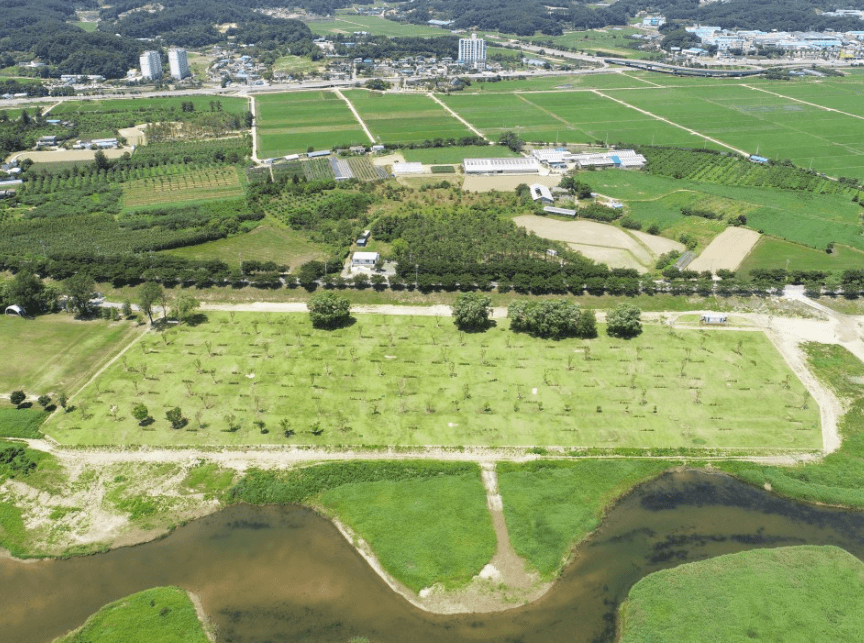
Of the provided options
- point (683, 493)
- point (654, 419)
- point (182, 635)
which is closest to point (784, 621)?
point (683, 493)

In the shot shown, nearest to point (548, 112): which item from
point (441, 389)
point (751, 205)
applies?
point (751, 205)

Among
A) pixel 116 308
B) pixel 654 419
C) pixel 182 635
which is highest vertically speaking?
pixel 116 308

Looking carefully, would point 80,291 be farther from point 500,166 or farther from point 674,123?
point 674,123

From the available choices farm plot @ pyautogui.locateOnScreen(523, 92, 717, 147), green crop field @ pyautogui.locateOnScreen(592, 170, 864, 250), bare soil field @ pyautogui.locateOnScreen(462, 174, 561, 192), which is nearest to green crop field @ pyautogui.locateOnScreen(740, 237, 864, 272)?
green crop field @ pyautogui.locateOnScreen(592, 170, 864, 250)

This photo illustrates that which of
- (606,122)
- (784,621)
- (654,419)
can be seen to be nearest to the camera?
(784,621)

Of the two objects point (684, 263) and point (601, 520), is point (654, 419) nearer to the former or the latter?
point (601, 520)

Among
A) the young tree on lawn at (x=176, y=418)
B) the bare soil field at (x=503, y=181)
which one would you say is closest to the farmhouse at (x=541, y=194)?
the bare soil field at (x=503, y=181)

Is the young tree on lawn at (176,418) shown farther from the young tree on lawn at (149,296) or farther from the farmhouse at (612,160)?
the farmhouse at (612,160)
